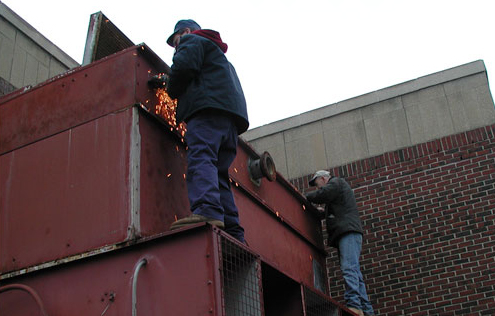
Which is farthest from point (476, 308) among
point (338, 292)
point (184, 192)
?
point (184, 192)

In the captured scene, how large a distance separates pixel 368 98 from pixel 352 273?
3.88 meters

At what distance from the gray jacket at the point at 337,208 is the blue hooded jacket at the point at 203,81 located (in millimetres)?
3073

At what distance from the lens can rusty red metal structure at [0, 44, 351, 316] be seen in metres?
4.32

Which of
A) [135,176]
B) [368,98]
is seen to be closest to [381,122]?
[368,98]

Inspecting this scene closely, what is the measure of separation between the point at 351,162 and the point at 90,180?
635 centimetres

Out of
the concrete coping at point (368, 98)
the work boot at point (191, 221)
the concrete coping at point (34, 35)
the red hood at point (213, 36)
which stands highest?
the concrete coping at point (34, 35)

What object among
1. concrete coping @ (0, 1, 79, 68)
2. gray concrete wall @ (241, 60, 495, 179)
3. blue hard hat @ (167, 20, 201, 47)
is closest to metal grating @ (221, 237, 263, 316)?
blue hard hat @ (167, 20, 201, 47)

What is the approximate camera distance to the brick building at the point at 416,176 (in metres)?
9.19

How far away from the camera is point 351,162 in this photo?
1066cm

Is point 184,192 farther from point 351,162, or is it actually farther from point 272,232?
point 351,162

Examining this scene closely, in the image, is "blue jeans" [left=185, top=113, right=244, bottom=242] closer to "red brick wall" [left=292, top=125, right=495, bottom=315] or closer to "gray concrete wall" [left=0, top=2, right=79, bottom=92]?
"gray concrete wall" [left=0, top=2, right=79, bottom=92]

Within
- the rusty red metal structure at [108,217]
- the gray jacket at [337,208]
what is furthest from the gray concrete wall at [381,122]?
the rusty red metal structure at [108,217]

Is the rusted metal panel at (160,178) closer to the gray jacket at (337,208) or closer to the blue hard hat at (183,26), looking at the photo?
the blue hard hat at (183,26)

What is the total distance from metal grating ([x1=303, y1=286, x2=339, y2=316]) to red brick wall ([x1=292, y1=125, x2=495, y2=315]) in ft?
10.4
